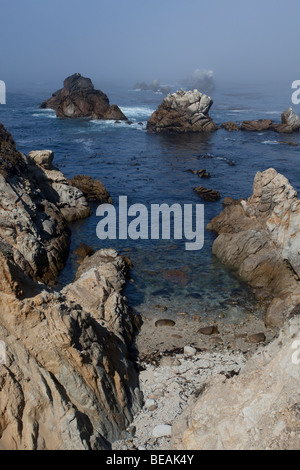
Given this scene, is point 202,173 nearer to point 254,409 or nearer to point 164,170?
point 164,170

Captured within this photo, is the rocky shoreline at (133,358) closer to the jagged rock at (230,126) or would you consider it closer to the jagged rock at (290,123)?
the jagged rock at (290,123)

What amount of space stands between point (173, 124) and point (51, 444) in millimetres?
68748

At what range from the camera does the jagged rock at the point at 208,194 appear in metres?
41.2

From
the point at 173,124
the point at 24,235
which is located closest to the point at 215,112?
the point at 173,124

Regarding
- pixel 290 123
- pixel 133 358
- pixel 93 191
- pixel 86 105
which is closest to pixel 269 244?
pixel 133 358

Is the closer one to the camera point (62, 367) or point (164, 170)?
point (62, 367)

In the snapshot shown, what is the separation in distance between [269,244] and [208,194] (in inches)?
609

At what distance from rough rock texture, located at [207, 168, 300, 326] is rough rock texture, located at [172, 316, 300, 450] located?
1038 cm

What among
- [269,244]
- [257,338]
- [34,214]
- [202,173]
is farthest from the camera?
[202,173]

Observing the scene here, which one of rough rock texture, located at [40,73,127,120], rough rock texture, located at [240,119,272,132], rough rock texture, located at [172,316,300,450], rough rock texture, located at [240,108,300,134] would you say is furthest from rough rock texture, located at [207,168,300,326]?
rough rock texture, located at [40,73,127,120]

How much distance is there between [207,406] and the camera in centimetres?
1179

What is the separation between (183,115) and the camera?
2975 inches

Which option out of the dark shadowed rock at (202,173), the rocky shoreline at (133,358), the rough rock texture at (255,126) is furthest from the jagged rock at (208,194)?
the rough rock texture at (255,126)

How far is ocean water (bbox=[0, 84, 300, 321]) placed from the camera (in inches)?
984
